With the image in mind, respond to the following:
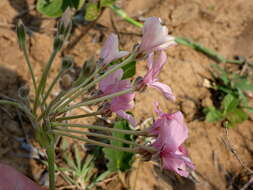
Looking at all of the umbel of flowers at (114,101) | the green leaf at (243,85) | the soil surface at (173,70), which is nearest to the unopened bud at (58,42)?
the umbel of flowers at (114,101)

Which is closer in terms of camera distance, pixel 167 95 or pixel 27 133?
pixel 167 95

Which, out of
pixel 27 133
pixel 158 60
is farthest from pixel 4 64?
pixel 158 60

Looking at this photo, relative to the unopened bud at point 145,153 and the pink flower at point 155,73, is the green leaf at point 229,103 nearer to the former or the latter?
the pink flower at point 155,73

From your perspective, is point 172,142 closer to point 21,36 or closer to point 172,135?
point 172,135

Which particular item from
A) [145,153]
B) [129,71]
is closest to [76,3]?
[129,71]

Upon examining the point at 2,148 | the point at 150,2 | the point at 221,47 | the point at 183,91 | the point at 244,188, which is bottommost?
the point at 244,188

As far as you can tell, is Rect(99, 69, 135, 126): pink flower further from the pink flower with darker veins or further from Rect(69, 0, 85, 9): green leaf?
Rect(69, 0, 85, 9): green leaf

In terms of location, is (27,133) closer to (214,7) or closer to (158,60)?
(158,60)
